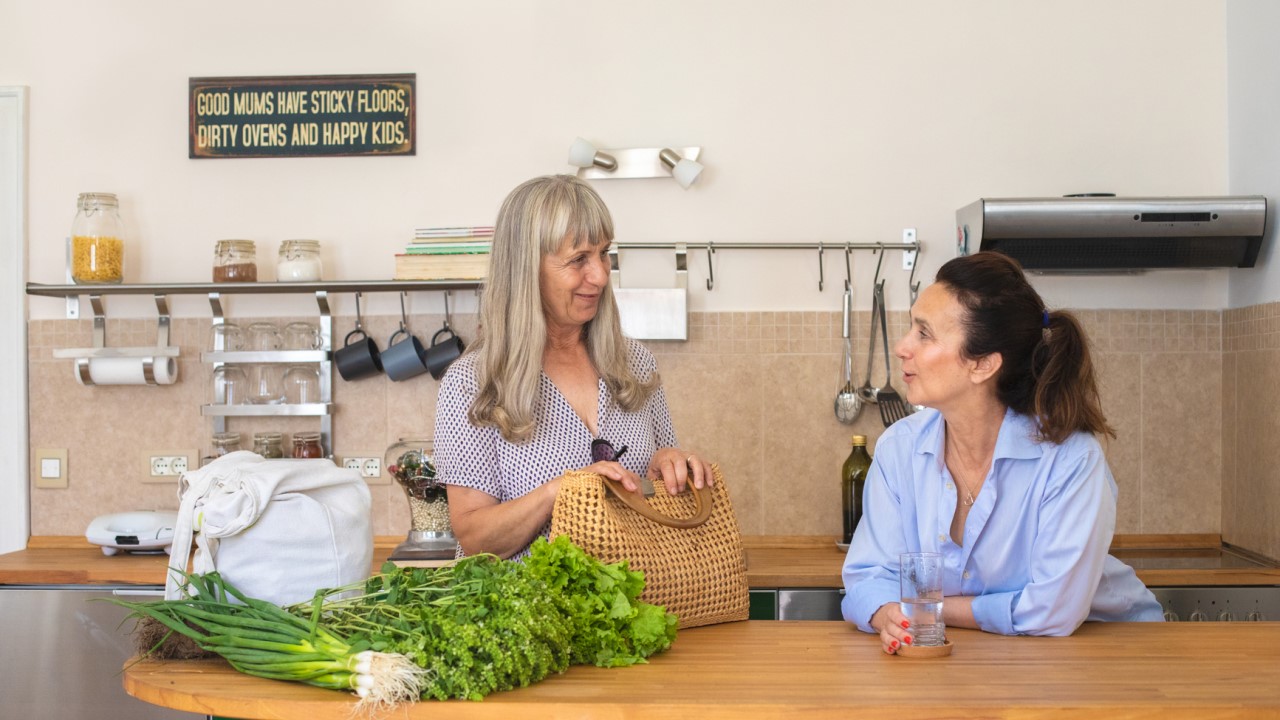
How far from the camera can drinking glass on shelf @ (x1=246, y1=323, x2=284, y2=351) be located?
137 inches

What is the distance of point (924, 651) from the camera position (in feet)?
5.28

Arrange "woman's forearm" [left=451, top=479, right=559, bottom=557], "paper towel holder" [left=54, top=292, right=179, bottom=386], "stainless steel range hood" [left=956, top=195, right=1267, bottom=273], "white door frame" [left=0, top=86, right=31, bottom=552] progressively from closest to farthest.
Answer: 1. "woman's forearm" [left=451, top=479, right=559, bottom=557]
2. "stainless steel range hood" [left=956, top=195, right=1267, bottom=273]
3. "paper towel holder" [left=54, top=292, right=179, bottom=386]
4. "white door frame" [left=0, top=86, right=31, bottom=552]

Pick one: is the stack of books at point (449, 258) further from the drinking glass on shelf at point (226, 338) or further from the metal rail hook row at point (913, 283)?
the metal rail hook row at point (913, 283)

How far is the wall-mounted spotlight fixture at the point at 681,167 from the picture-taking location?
3348 millimetres

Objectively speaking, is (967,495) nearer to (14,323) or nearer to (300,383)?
(300,383)

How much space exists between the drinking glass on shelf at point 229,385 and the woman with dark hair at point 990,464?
2.22 meters

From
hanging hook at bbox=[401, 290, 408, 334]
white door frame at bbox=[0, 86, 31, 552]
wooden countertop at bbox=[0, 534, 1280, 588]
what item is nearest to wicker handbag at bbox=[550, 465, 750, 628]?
wooden countertop at bbox=[0, 534, 1280, 588]

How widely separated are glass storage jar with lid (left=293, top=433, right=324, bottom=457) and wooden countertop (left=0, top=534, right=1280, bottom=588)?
338mm

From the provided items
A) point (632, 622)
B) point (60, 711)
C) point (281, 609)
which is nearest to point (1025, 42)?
point (632, 622)

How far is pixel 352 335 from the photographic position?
348 cm

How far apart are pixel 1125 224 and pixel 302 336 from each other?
7.90ft

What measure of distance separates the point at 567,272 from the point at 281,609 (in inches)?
29.5

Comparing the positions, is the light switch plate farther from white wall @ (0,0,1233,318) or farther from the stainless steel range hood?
the stainless steel range hood

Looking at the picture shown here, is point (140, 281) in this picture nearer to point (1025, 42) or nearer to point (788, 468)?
point (788, 468)
